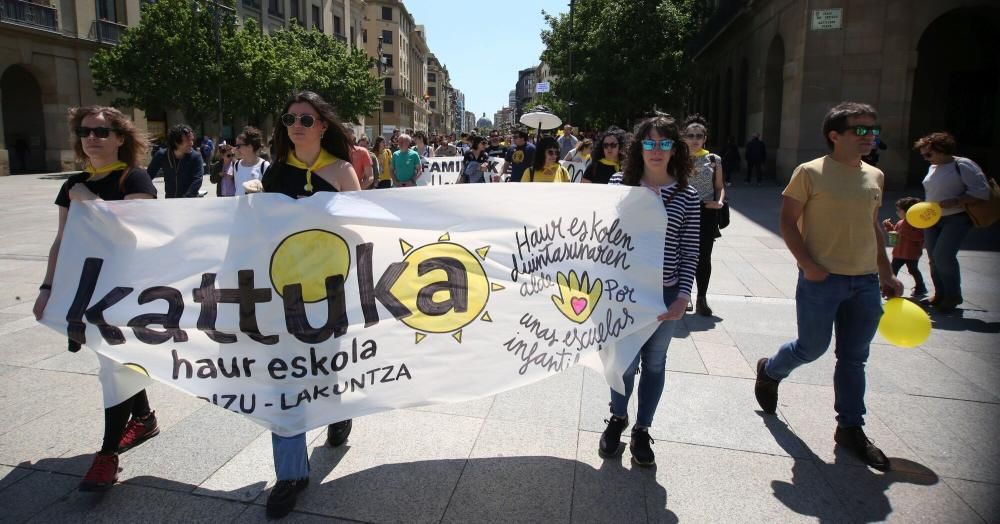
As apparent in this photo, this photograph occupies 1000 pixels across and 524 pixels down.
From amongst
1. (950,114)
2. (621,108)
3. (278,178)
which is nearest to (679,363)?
(278,178)

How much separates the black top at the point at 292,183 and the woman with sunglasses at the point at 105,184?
→ 0.71m

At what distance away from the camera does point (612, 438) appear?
11.5 feet

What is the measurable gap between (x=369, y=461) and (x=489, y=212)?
151 centimetres

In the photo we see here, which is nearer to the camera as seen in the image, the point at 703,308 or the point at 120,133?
the point at 120,133

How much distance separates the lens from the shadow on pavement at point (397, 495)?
9.71 feet

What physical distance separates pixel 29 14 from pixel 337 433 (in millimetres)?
33359

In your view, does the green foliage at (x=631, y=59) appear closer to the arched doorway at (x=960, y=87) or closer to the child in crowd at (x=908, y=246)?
the arched doorway at (x=960, y=87)

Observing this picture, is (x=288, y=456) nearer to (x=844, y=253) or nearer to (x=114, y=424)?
(x=114, y=424)

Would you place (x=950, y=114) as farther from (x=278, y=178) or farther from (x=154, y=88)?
(x=154, y=88)

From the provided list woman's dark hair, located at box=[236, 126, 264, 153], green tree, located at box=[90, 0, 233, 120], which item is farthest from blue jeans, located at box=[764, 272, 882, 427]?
green tree, located at box=[90, 0, 233, 120]

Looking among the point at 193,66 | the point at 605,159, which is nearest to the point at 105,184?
the point at 605,159

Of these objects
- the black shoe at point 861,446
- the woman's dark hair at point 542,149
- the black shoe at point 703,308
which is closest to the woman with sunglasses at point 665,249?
the black shoe at point 861,446

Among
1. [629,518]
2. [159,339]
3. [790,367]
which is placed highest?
[159,339]

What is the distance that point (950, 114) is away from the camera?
2167cm
